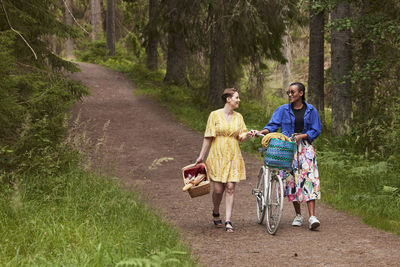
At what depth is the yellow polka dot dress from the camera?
21.5ft

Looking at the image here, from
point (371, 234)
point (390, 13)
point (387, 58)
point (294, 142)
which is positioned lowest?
point (371, 234)

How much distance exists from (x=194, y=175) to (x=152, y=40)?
48.3 ft

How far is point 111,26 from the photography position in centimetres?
3216

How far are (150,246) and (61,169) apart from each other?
265cm

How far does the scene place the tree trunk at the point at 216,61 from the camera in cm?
1698

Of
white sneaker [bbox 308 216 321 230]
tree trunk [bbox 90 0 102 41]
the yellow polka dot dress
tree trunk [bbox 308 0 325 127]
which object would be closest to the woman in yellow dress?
the yellow polka dot dress

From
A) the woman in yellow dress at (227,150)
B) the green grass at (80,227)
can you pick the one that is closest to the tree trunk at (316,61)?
the woman in yellow dress at (227,150)

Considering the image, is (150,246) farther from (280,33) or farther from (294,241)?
(280,33)

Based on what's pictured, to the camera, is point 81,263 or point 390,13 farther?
point 390,13

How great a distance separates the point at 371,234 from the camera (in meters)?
6.50

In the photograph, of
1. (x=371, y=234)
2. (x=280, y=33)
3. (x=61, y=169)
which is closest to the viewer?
(x=371, y=234)

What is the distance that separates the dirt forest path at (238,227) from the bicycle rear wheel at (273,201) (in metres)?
0.15

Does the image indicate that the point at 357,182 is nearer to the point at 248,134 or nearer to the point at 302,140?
the point at 302,140

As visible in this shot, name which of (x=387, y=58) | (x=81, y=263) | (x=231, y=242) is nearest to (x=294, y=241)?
(x=231, y=242)
